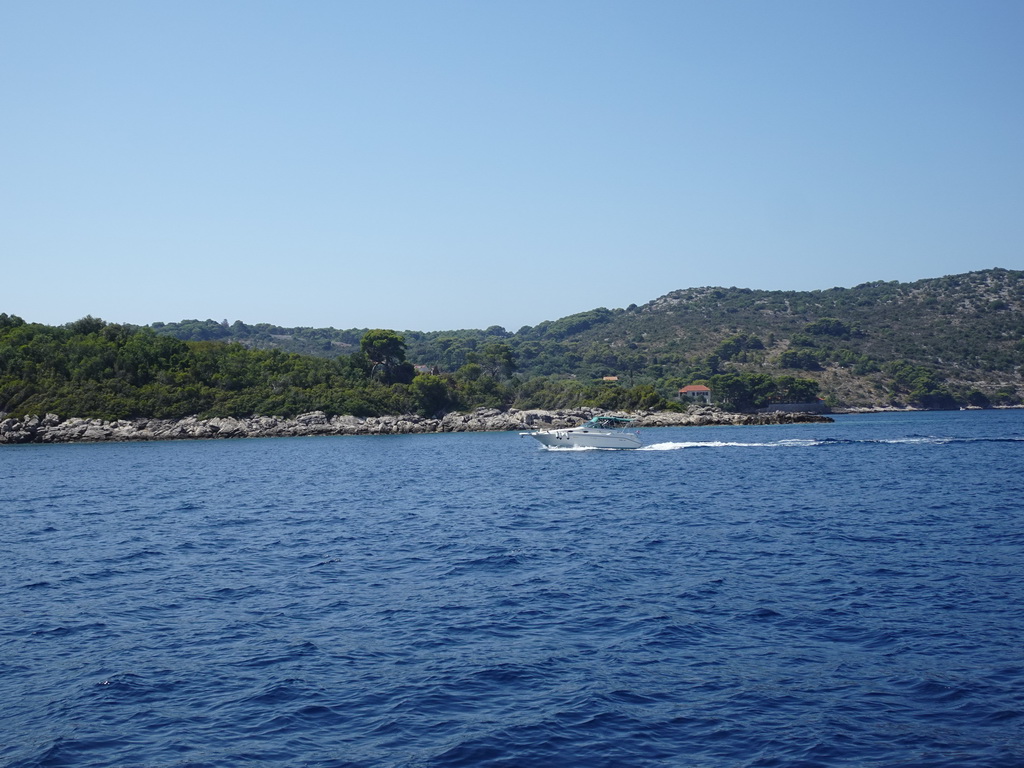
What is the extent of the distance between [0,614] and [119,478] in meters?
32.1

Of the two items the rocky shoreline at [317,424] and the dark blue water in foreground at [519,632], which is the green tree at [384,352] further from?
the dark blue water in foreground at [519,632]

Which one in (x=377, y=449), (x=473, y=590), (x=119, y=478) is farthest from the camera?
(x=377, y=449)

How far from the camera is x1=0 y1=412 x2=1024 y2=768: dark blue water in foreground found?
35.3ft

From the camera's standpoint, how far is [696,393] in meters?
135

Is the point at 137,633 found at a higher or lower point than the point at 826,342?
lower

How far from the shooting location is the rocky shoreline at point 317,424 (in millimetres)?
85938

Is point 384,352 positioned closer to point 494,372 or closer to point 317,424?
point 317,424

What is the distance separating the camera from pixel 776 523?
91.0 feet

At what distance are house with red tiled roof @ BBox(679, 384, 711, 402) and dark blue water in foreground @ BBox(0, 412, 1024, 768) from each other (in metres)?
99.3

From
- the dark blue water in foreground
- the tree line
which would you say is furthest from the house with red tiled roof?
the dark blue water in foreground

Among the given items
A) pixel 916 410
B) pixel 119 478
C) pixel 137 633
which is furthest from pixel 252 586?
pixel 916 410

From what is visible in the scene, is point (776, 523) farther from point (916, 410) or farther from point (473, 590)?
point (916, 410)

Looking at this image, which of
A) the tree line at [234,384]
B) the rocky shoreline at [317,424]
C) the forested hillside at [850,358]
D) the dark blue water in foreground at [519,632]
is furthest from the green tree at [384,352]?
the dark blue water in foreground at [519,632]

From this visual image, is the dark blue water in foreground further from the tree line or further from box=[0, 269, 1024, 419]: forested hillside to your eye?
box=[0, 269, 1024, 419]: forested hillside
